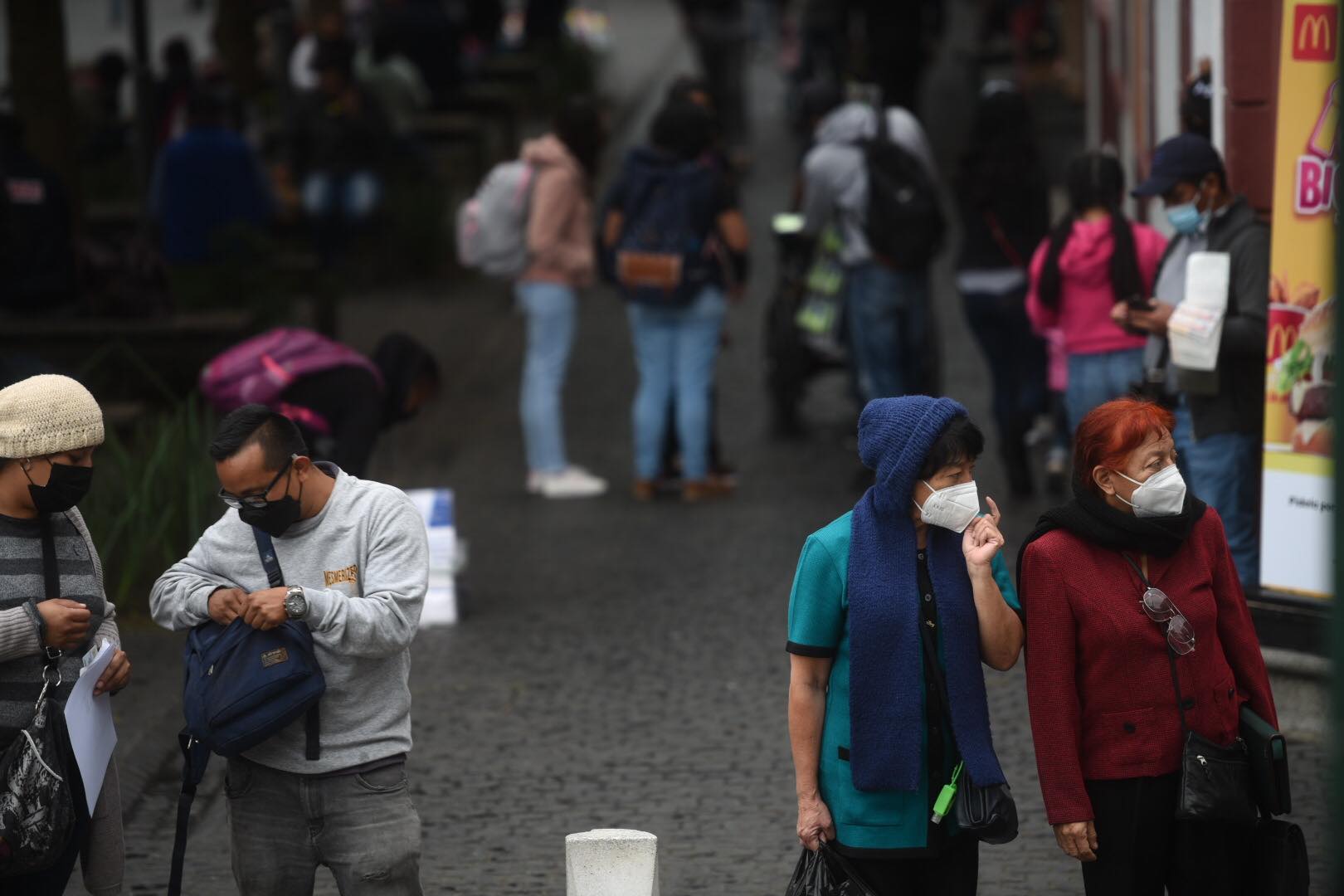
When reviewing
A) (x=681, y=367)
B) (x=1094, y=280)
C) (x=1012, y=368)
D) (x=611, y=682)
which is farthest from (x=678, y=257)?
(x=611, y=682)

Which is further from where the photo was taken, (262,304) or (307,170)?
(307,170)

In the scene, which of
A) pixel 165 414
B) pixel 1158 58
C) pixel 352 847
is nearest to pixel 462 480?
pixel 165 414

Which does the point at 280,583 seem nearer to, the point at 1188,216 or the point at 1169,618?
the point at 1169,618

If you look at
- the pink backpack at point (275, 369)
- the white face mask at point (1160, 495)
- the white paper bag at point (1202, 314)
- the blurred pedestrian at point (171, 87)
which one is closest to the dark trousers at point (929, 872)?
the white face mask at point (1160, 495)

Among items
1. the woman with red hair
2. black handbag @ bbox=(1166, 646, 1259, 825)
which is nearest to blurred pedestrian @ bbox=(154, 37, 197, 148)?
the woman with red hair

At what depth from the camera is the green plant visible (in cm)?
822

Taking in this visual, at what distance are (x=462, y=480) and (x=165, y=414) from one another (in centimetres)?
203

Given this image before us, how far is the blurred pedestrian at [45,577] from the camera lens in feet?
14.5

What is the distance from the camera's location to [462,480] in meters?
11.3

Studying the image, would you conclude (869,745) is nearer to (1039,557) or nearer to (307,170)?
(1039,557)

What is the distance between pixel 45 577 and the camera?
454 cm

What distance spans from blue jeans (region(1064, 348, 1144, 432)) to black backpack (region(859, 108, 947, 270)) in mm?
1683

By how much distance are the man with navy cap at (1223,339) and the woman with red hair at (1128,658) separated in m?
2.51

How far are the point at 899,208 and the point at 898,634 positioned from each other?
585cm
